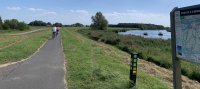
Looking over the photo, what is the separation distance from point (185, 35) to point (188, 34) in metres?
0.14

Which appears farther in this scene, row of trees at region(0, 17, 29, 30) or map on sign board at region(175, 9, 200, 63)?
row of trees at region(0, 17, 29, 30)

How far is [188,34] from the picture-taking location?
23.2 ft

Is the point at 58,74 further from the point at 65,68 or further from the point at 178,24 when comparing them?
the point at 178,24

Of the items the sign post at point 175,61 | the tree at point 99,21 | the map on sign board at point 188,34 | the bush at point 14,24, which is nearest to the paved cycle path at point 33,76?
the sign post at point 175,61

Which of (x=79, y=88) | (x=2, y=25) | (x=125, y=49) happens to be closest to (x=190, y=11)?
(x=79, y=88)

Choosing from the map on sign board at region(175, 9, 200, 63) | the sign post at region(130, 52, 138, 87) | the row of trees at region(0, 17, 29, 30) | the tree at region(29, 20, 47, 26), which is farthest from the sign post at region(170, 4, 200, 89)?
the tree at region(29, 20, 47, 26)

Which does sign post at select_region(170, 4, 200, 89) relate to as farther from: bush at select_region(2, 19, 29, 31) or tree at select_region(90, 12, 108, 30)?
tree at select_region(90, 12, 108, 30)

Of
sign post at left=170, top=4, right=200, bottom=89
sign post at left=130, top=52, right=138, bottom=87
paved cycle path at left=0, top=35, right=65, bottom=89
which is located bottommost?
paved cycle path at left=0, top=35, right=65, bottom=89

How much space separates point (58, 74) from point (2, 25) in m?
85.5

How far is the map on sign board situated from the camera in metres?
6.79

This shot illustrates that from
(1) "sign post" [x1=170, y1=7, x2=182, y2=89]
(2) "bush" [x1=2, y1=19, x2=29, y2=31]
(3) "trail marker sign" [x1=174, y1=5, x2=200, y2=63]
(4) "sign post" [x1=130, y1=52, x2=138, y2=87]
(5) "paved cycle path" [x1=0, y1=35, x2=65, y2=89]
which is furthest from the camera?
(2) "bush" [x1=2, y1=19, x2=29, y2=31]

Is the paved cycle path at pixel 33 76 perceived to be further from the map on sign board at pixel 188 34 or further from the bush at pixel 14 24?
the bush at pixel 14 24

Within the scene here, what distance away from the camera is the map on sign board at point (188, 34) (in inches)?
267

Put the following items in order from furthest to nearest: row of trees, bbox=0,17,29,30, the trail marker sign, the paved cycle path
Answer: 1. row of trees, bbox=0,17,29,30
2. the paved cycle path
3. the trail marker sign
